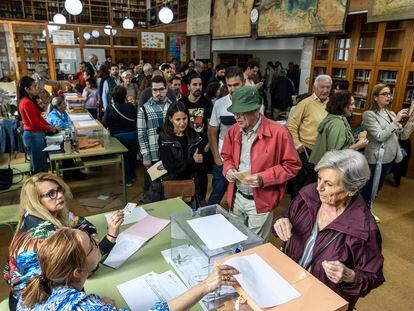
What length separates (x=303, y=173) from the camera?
11.2 ft

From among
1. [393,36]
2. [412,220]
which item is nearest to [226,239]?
[412,220]

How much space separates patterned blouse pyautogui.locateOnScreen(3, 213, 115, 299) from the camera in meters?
1.34

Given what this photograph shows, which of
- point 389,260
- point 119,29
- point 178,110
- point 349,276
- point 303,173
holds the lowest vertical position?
point 389,260

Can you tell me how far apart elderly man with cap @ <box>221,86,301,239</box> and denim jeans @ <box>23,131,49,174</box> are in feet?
9.63

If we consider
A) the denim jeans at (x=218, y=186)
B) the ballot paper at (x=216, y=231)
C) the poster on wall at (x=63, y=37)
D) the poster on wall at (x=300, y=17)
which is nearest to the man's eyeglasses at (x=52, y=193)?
the ballot paper at (x=216, y=231)

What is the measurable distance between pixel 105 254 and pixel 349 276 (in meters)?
1.20

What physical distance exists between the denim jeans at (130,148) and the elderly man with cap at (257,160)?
8.08 feet

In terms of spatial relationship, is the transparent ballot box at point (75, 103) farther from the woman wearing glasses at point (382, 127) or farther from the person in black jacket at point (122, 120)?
the woman wearing glasses at point (382, 127)

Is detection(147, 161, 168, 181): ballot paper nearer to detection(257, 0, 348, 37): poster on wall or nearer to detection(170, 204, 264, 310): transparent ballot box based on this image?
detection(170, 204, 264, 310): transparent ballot box

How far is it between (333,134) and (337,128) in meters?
0.06

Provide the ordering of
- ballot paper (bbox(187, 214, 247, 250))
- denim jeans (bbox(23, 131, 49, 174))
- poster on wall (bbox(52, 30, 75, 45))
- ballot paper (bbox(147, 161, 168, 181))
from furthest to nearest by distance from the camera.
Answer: poster on wall (bbox(52, 30, 75, 45)) → denim jeans (bbox(23, 131, 49, 174)) → ballot paper (bbox(147, 161, 168, 181)) → ballot paper (bbox(187, 214, 247, 250))

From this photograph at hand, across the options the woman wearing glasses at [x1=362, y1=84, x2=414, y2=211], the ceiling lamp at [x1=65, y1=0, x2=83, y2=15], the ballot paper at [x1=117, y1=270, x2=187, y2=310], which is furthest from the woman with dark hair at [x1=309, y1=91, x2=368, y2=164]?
the ceiling lamp at [x1=65, y1=0, x2=83, y2=15]

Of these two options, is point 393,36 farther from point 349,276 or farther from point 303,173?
point 349,276

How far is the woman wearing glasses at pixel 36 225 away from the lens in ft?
4.42
